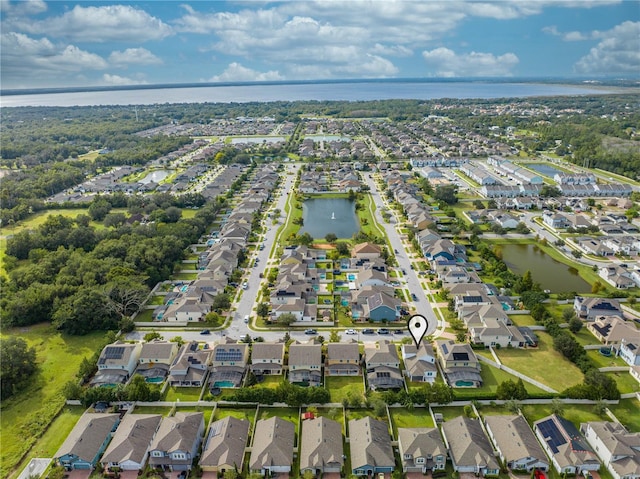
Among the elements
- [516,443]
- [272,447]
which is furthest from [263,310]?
[516,443]

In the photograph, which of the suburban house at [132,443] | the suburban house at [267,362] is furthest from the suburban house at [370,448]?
the suburban house at [132,443]

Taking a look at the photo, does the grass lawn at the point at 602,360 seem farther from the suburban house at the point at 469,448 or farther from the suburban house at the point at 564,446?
the suburban house at the point at 469,448

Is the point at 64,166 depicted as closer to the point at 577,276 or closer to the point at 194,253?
the point at 194,253

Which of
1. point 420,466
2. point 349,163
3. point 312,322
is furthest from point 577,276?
point 349,163

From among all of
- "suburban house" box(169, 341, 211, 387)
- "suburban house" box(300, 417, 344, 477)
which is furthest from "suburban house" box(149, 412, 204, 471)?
"suburban house" box(300, 417, 344, 477)

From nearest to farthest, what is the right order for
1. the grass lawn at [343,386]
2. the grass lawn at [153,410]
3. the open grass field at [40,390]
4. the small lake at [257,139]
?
the open grass field at [40,390]
the grass lawn at [153,410]
the grass lawn at [343,386]
the small lake at [257,139]

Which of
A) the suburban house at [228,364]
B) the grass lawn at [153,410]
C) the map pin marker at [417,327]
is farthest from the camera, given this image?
the map pin marker at [417,327]
